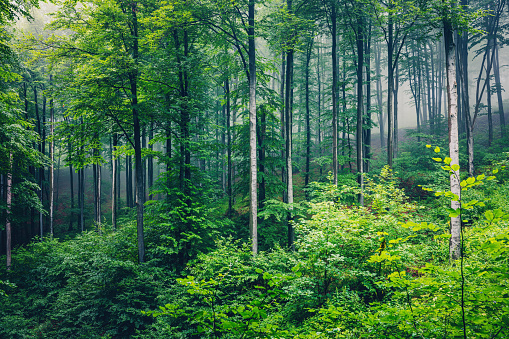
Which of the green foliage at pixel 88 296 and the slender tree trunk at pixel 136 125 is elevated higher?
the slender tree trunk at pixel 136 125

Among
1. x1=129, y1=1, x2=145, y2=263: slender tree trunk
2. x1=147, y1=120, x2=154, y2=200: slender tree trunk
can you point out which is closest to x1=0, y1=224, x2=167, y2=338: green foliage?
x1=129, y1=1, x2=145, y2=263: slender tree trunk

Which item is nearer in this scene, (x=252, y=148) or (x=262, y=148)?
(x=252, y=148)

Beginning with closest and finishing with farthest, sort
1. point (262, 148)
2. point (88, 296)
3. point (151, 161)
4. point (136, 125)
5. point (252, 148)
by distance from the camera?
point (88, 296)
point (252, 148)
point (136, 125)
point (262, 148)
point (151, 161)

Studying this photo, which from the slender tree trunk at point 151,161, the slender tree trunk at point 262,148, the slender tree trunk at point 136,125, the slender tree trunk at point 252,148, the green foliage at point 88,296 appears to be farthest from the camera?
the slender tree trunk at point 262,148

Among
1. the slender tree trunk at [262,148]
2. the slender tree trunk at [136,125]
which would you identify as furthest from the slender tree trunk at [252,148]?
the slender tree trunk at [136,125]

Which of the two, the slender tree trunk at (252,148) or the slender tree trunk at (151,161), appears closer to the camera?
the slender tree trunk at (252,148)

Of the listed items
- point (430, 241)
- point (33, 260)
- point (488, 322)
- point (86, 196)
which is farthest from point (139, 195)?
point (86, 196)

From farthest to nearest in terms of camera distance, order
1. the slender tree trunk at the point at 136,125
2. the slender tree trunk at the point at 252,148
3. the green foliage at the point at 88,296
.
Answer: the slender tree trunk at the point at 252,148 → the slender tree trunk at the point at 136,125 → the green foliage at the point at 88,296

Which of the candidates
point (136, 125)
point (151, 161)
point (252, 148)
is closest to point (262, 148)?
point (252, 148)

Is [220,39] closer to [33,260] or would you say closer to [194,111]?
[194,111]

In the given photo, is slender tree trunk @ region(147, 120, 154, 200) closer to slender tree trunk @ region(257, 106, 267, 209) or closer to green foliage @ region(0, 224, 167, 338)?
green foliage @ region(0, 224, 167, 338)

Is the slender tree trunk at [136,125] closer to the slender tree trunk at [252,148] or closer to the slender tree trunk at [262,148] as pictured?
the slender tree trunk at [252,148]

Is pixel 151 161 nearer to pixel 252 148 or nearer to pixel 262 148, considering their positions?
pixel 262 148

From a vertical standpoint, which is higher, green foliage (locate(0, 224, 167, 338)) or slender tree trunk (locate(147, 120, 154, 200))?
slender tree trunk (locate(147, 120, 154, 200))
